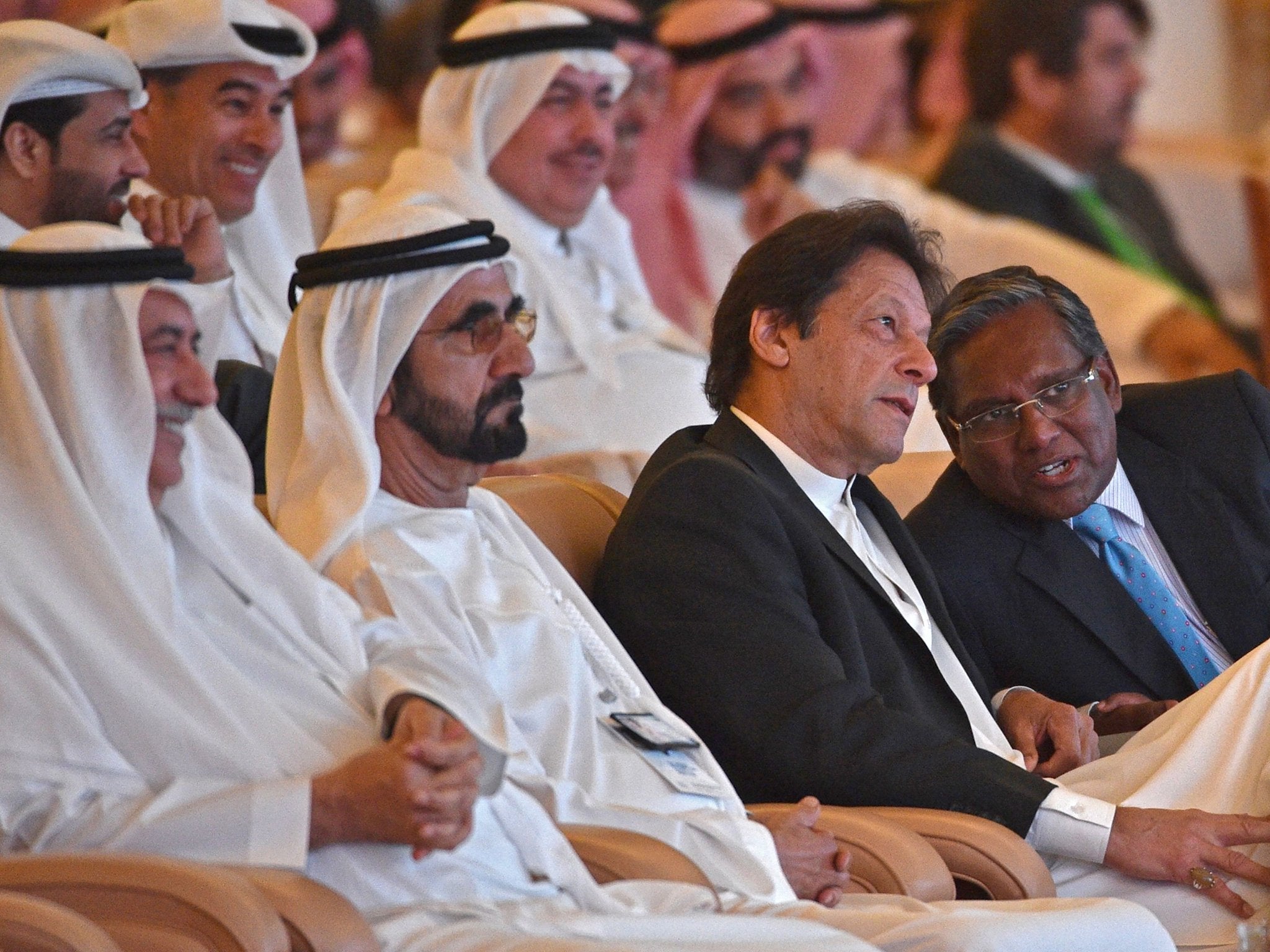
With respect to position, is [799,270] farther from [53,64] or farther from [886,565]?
[53,64]

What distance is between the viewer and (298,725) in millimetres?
2820

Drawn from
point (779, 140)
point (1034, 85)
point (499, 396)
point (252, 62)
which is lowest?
point (499, 396)

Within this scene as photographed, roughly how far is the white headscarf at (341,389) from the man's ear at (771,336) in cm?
66

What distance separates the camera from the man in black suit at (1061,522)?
4035 mm

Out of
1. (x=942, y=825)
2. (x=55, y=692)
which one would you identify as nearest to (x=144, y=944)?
(x=55, y=692)

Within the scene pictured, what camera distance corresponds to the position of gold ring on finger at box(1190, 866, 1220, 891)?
10.8 feet

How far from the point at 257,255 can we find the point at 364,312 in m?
1.89

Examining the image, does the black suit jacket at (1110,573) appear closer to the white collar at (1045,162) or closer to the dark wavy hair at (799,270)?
the dark wavy hair at (799,270)

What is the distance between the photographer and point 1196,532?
415 cm

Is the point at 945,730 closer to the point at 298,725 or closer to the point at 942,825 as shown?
the point at 942,825

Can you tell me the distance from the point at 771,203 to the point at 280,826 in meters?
5.33

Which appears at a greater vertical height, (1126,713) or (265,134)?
(265,134)

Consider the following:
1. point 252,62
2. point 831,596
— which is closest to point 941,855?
point 831,596

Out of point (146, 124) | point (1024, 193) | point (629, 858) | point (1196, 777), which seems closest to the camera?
point (629, 858)
